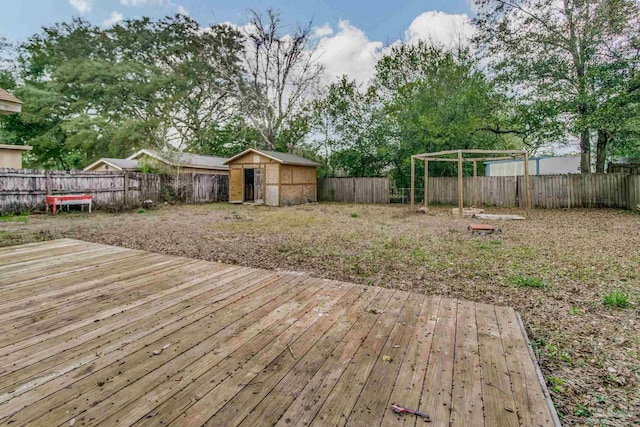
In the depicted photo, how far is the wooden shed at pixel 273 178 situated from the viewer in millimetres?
14062

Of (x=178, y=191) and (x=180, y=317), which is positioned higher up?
(x=178, y=191)

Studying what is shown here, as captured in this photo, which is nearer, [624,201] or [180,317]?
[180,317]

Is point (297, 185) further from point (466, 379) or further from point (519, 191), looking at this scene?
point (466, 379)

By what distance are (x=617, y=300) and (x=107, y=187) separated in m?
13.5

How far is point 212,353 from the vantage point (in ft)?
5.65

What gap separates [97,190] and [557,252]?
13.1 meters

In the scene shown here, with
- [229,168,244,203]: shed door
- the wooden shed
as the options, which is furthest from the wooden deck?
[229,168,244,203]: shed door

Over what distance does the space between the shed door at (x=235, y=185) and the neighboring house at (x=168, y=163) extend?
2.54 ft

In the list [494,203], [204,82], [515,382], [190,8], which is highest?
[190,8]

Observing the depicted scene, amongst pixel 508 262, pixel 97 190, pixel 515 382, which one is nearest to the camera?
pixel 515 382

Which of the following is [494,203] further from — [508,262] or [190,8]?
[190,8]

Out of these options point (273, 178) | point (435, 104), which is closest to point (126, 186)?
point (273, 178)

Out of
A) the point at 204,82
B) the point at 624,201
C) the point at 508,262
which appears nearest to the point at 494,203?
the point at 624,201

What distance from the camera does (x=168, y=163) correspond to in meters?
14.2
